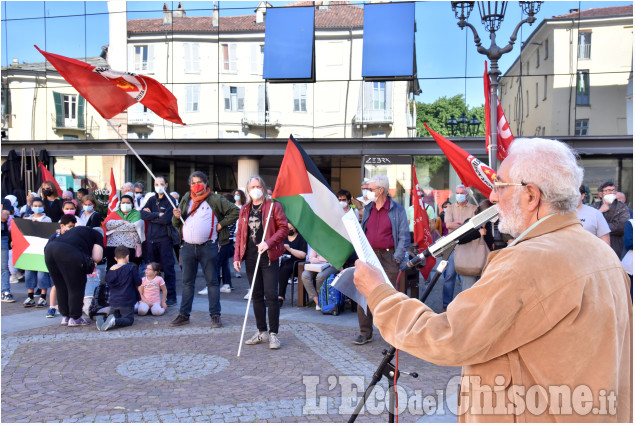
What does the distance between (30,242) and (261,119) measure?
38.1 feet

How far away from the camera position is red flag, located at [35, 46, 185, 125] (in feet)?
25.3

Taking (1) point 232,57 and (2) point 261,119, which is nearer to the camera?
(2) point 261,119

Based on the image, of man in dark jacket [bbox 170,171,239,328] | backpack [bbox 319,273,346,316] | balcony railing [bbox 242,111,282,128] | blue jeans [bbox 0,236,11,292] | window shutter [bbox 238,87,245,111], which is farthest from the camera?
window shutter [bbox 238,87,245,111]

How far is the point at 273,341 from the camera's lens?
659cm

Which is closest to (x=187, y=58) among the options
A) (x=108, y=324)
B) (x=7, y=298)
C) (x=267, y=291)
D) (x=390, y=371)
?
(x=7, y=298)

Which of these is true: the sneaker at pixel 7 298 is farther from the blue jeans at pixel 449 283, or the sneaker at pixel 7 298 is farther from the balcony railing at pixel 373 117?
the balcony railing at pixel 373 117

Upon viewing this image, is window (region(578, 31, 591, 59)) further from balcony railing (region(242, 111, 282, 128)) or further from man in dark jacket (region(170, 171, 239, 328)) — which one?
man in dark jacket (region(170, 171, 239, 328))

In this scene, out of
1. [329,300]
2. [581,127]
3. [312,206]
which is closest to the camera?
[312,206]

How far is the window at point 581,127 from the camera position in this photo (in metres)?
17.6

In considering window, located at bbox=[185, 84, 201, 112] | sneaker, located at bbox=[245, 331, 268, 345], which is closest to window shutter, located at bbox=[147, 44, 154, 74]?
window, located at bbox=[185, 84, 201, 112]

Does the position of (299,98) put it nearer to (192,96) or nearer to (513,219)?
(192,96)

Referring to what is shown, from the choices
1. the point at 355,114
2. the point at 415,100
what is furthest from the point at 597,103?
the point at 355,114

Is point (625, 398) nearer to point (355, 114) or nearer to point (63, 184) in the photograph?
point (355, 114)

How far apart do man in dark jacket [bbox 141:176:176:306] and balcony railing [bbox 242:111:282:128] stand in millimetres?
10278
